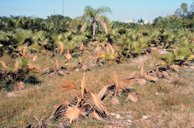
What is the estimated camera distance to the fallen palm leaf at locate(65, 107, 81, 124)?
666 centimetres

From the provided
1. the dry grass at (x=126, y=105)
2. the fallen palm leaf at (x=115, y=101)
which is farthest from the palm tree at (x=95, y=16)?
the fallen palm leaf at (x=115, y=101)

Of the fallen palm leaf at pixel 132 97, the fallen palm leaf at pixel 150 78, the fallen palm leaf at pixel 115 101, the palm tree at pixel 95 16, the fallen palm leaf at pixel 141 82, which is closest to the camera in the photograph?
the fallen palm leaf at pixel 115 101

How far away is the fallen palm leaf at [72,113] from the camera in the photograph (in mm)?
6661

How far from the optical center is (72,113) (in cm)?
673

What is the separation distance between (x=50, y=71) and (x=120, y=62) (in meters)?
4.27

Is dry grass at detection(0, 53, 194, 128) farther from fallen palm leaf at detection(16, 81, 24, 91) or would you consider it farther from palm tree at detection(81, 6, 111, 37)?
palm tree at detection(81, 6, 111, 37)

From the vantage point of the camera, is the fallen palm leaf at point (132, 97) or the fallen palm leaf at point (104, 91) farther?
the fallen palm leaf at point (132, 97)

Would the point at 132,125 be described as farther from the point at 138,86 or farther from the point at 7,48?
the point at 7,48

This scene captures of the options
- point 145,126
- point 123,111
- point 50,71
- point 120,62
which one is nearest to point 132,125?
point 145,126

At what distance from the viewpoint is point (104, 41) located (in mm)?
20047

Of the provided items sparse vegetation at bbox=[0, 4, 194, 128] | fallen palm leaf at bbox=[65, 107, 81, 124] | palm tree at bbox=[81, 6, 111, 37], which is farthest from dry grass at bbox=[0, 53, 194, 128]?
palm tree at bbox=[81, 6, 111, 37]

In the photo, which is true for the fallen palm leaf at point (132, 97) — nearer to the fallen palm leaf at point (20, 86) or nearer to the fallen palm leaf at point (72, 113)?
the fallen palm leaf at point (72, 113)

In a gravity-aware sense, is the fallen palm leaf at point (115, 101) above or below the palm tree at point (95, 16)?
below

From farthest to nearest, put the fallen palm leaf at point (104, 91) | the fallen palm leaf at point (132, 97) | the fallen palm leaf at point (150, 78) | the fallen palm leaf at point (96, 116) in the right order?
the fallen palm leaf at point (150, 78), the fallen palm leaf at point (132, 97), the fallen palm leaf at point (104, 91), the fallen palm leaf at point (96, 116)
